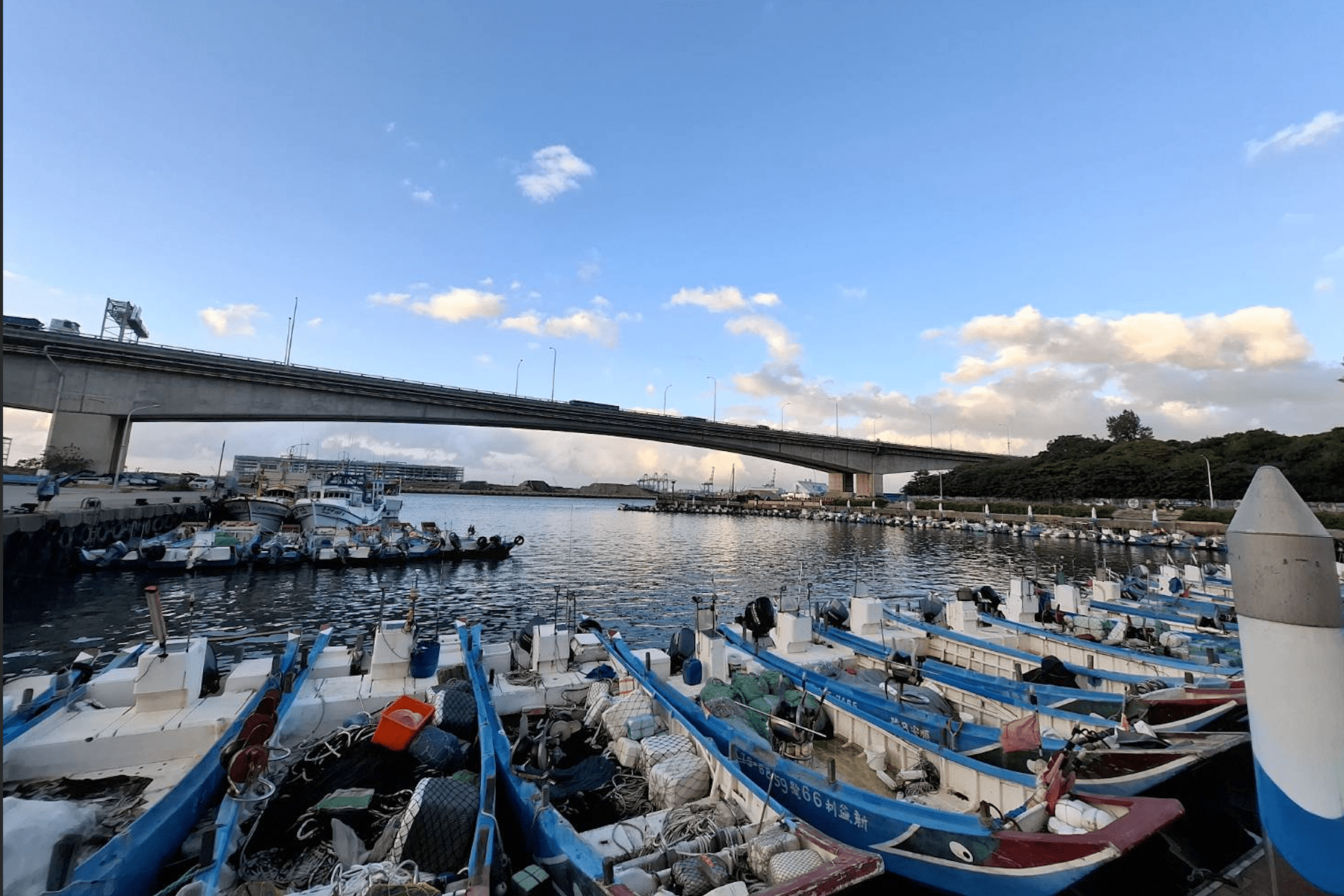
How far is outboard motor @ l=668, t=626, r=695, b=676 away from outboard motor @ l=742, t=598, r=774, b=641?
7.59ft

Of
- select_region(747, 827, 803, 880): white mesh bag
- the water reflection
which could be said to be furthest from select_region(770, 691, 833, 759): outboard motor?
the water reflection

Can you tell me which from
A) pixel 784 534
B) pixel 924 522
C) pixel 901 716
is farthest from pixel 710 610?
pixel 924 522

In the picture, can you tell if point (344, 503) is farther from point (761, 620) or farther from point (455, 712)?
point (455, 712)

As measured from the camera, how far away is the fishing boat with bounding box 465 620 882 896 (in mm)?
6141

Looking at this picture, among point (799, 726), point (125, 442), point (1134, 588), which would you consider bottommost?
point (799, 726)

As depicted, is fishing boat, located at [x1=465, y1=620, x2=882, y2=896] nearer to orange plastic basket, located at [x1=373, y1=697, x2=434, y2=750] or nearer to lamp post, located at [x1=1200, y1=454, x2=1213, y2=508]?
orange plastic basket, located at [x1=373, y1=697, x2=434, y2=750]

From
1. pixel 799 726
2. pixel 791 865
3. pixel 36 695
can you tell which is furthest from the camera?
pixel 36 695

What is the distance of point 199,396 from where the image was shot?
1811 inches

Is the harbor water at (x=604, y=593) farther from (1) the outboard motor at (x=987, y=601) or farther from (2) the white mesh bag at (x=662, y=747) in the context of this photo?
(2) the white mesh bag at (x=662, y=747)

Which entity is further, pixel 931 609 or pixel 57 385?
pixel 57 385

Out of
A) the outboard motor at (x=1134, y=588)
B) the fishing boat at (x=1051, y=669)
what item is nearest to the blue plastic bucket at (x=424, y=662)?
the fishing boat at (x=1051, y=669)

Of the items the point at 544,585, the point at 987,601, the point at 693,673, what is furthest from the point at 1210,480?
the point at 693,673

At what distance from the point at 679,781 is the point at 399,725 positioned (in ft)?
13.7

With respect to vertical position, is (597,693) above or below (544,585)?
above
